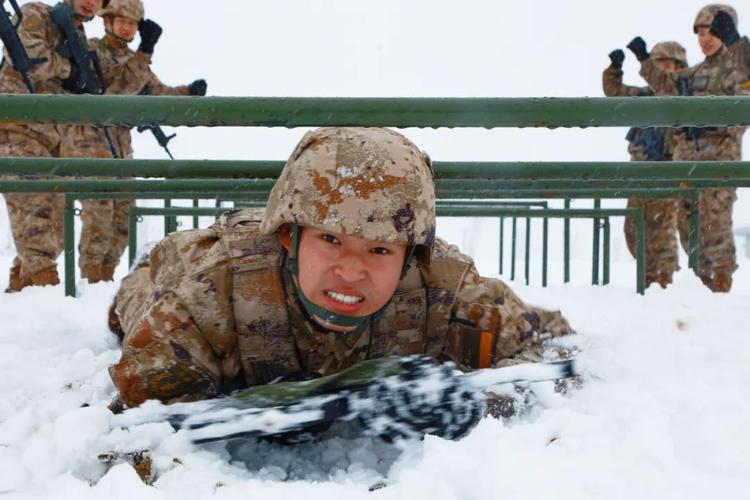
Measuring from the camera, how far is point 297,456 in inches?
43.9

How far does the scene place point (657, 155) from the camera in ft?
15.4

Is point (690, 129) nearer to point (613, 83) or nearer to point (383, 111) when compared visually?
point (613, 83)

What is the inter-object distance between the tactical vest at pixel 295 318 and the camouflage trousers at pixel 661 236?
349 cm

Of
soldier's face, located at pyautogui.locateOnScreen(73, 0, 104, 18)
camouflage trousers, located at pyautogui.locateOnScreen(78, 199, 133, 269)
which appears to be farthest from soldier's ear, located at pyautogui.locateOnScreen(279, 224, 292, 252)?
camouflage trousers, located at pyautogui.locateOnScreen(78, 199, 133, 269)

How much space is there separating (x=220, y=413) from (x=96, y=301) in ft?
7.71

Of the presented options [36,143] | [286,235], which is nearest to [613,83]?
[36,143]

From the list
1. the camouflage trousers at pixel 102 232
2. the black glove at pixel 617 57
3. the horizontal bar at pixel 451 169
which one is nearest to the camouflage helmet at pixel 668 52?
the black glove at pixel 617 57

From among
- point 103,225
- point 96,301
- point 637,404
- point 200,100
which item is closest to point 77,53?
point 103,225

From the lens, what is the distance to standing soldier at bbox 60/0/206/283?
3865mm

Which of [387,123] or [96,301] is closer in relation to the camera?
[387,123]

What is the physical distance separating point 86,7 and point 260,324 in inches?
121

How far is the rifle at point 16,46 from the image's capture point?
10.9 ft

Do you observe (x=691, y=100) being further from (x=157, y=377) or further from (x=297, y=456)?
(x=157, y=377)

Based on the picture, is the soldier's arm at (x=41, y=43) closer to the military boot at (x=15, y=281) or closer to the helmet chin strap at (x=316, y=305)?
the military boot at (x=15, y=281)
